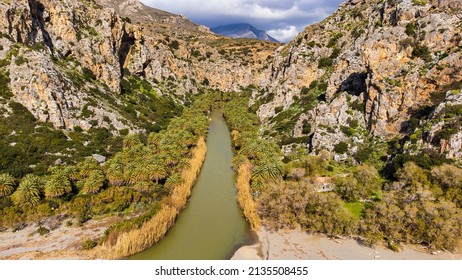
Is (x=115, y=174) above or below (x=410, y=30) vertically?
below

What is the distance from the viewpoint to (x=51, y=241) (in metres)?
33.7

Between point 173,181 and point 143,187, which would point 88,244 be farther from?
point 173,181

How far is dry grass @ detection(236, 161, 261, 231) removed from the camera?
3828 cm

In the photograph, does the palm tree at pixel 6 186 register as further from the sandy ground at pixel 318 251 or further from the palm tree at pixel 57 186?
the sandy ground at pixel 318 251

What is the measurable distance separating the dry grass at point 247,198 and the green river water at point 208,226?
1.07 m

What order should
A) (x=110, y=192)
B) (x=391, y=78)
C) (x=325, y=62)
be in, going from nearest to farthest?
(x=110, y=192), (x=391, y=78), (x=325, y=62)

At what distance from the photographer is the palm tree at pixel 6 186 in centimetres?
4062

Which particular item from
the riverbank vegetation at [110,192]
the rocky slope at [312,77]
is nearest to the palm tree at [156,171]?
the riverbank vegetation at [110,192]

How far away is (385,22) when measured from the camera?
75812 mm

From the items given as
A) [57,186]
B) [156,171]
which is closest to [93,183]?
[57,186]

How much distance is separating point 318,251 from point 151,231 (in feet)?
61.1

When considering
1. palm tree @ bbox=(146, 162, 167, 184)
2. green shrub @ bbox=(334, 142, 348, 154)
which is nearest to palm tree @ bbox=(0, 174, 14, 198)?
palm tree @ bbox=(146, 162, 167, 184)

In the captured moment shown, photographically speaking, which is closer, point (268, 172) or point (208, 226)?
point (208, 226)

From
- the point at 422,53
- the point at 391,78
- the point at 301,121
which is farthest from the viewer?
the point at 301,121
